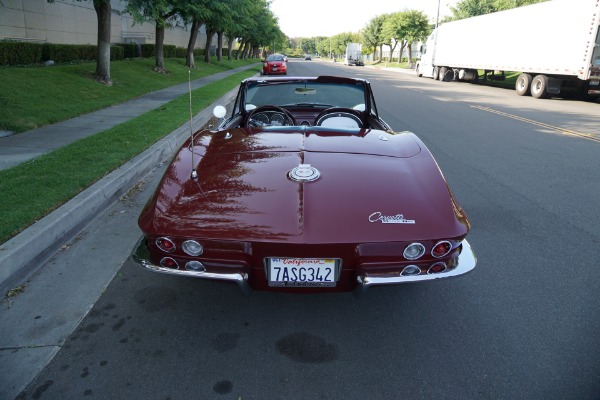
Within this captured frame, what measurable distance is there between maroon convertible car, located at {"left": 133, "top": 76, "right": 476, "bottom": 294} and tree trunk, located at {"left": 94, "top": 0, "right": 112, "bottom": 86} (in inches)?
518

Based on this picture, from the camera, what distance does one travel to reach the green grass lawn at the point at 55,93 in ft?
28.5

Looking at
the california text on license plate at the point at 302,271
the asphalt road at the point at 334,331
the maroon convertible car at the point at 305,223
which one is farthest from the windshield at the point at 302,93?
the california text on license plate at the point at 302,271

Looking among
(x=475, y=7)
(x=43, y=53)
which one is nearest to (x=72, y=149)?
(x=43, y=53)

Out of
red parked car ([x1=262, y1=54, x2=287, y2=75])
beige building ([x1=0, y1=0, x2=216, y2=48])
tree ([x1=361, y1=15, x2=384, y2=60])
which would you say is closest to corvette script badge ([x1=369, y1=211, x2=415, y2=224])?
beige building ([x1=0, y1=0, x2=216, y2=48])

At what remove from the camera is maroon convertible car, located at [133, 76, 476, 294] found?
233 centimetres

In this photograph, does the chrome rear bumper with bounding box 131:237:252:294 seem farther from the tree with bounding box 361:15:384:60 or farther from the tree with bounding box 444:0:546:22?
the tree with bounding box 361:15:384:60

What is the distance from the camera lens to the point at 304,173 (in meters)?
2.68

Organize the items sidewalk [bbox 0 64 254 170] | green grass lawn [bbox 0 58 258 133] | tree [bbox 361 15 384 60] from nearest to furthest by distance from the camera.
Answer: sidewalk [bbox 0 64 254 170]
green grass lawn [bbox 0 58 258 133]
tree [bbox 361 15 384 60]

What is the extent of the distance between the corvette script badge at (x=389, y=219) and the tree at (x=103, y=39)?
14.0 m

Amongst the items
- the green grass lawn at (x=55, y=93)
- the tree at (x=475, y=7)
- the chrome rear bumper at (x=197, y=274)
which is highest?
the tree at (x=475, y=7)

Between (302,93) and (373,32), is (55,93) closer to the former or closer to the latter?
(302,93)

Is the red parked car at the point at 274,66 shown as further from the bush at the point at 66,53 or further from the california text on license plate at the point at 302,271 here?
the california text on license plate at the point at 302,271

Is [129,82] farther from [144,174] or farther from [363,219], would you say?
[363,219]

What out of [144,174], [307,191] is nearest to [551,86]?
[144,174]
